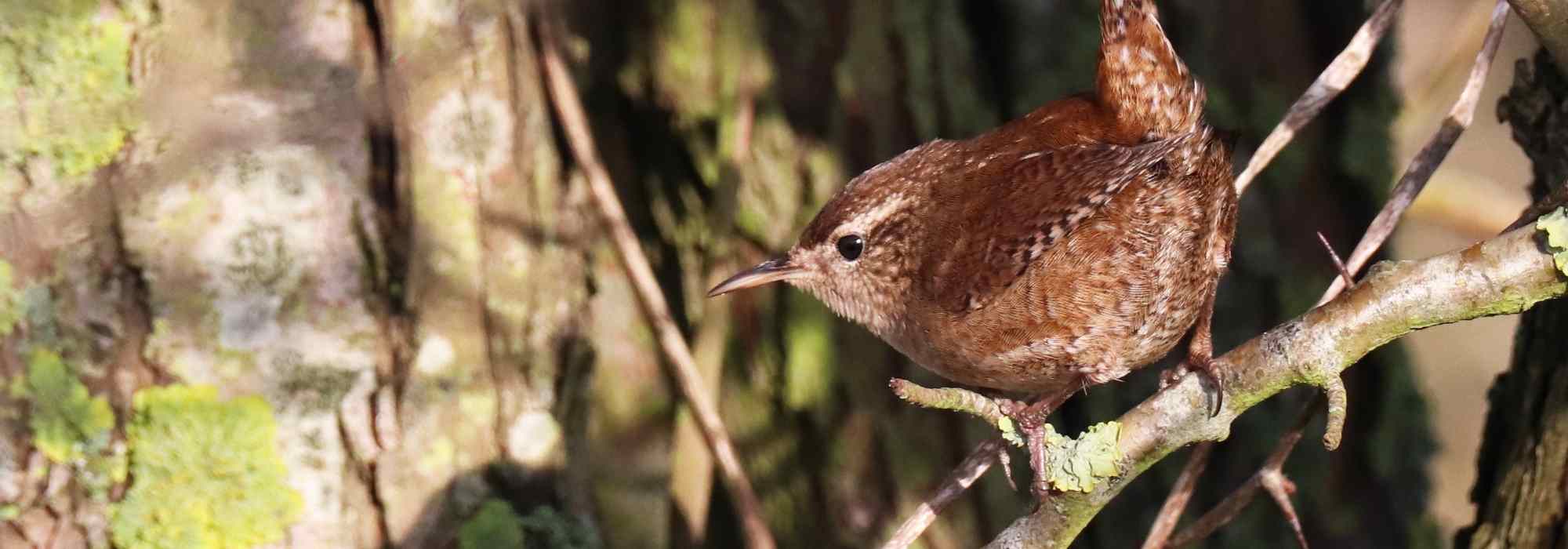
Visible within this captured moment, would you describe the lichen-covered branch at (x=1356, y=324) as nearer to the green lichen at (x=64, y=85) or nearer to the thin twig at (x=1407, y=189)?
the thin twig at (x=1407, y=189)

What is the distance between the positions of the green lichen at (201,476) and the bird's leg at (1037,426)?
51.7 inches

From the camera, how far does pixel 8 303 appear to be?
2.25m

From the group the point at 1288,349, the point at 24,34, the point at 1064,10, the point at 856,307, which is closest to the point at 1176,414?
the point at 1288,349

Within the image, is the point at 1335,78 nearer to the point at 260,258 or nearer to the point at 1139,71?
the point at 1139,71

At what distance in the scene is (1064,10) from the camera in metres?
2.97

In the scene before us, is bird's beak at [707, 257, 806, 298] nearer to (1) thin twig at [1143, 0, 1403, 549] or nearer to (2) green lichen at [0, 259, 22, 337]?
(1) thin twig at [1143, 0, 1403, 549]

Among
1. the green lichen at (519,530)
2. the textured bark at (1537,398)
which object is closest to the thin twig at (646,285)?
the green lichen at (519,530)

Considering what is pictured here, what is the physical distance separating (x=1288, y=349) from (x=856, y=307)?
106 centimetres

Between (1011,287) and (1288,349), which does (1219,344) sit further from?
(1288,349)

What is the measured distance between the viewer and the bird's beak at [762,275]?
250 cm

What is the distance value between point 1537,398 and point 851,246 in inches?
48.9

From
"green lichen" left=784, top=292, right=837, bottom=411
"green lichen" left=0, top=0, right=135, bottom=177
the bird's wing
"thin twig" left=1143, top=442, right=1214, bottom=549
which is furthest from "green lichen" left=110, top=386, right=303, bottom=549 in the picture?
"thin twig" left=1143, top=442, right=1214, bottom=549

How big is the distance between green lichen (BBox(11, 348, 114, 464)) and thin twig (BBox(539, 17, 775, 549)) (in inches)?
39.1

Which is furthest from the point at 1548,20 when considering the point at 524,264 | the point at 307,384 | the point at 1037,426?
the point at 307,384
